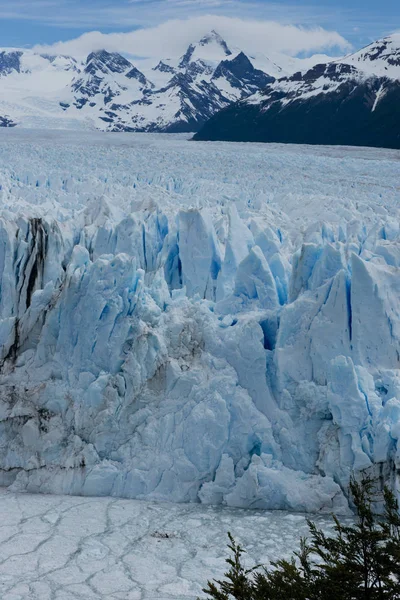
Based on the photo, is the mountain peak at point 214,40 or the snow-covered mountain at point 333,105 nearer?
the snow-covered mountain at point 333,105

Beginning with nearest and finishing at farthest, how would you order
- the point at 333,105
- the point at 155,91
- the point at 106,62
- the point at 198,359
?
the point at 198,359 → the point at 333,105 → the point at 155,91 → the point at 106,62

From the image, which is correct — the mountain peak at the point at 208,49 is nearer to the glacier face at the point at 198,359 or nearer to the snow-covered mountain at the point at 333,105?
the snow-covered mountain at the point at 333,105

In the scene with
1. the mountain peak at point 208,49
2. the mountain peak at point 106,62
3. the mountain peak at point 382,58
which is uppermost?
the mountain peak at point 208,49

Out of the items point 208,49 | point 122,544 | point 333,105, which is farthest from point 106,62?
point 122,544

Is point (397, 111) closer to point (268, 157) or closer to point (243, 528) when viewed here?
point (268, 157)

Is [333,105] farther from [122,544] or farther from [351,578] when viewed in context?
[351,578]

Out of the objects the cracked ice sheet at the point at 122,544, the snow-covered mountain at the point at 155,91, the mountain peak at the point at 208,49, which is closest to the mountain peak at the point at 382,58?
the snow-covered mountain at the point at 155,91

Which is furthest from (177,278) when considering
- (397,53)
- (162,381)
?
(397,53)
